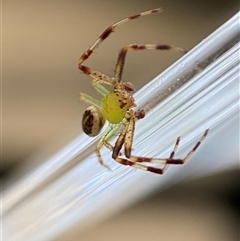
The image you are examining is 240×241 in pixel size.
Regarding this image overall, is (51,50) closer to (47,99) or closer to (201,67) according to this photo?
(47,99)

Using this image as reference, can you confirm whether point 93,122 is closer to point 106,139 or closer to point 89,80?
point 106,139

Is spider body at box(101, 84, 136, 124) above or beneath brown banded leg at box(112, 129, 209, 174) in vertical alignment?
above

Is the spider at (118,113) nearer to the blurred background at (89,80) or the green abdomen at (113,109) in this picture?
the green abdomen at (113,109)

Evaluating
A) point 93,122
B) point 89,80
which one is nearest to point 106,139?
point 93,122

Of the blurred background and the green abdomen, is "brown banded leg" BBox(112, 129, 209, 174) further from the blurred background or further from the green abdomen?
the blurred background

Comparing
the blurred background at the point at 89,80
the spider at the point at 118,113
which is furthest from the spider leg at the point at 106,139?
the blurred background at the point at 89,80

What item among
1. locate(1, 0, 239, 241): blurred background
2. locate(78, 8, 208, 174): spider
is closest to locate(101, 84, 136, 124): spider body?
locate(78, 8, 208, 174): spider
